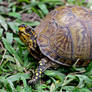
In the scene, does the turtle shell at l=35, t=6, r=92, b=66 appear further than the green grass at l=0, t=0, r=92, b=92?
Yes

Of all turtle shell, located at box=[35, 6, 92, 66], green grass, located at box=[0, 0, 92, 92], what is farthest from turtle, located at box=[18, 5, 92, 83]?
green grass, located at box=[0, 0, 92, 92]

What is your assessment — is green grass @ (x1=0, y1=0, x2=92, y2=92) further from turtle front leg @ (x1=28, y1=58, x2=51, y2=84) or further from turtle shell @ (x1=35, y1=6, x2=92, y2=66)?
turtle shell @ (x1=35, y1=6, x2=92, y2=66)

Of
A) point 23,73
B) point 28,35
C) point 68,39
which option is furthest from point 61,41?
point 23,73

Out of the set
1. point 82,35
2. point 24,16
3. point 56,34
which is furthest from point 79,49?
point 24,16

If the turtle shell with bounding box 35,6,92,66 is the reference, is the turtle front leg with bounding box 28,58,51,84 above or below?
below

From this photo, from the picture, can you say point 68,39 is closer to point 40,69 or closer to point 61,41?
point 61,41

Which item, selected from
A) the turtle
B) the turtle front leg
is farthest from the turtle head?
the turtle front leg

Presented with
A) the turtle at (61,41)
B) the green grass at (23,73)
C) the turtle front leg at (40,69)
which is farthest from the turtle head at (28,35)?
the turtle front leg at (40,69)
